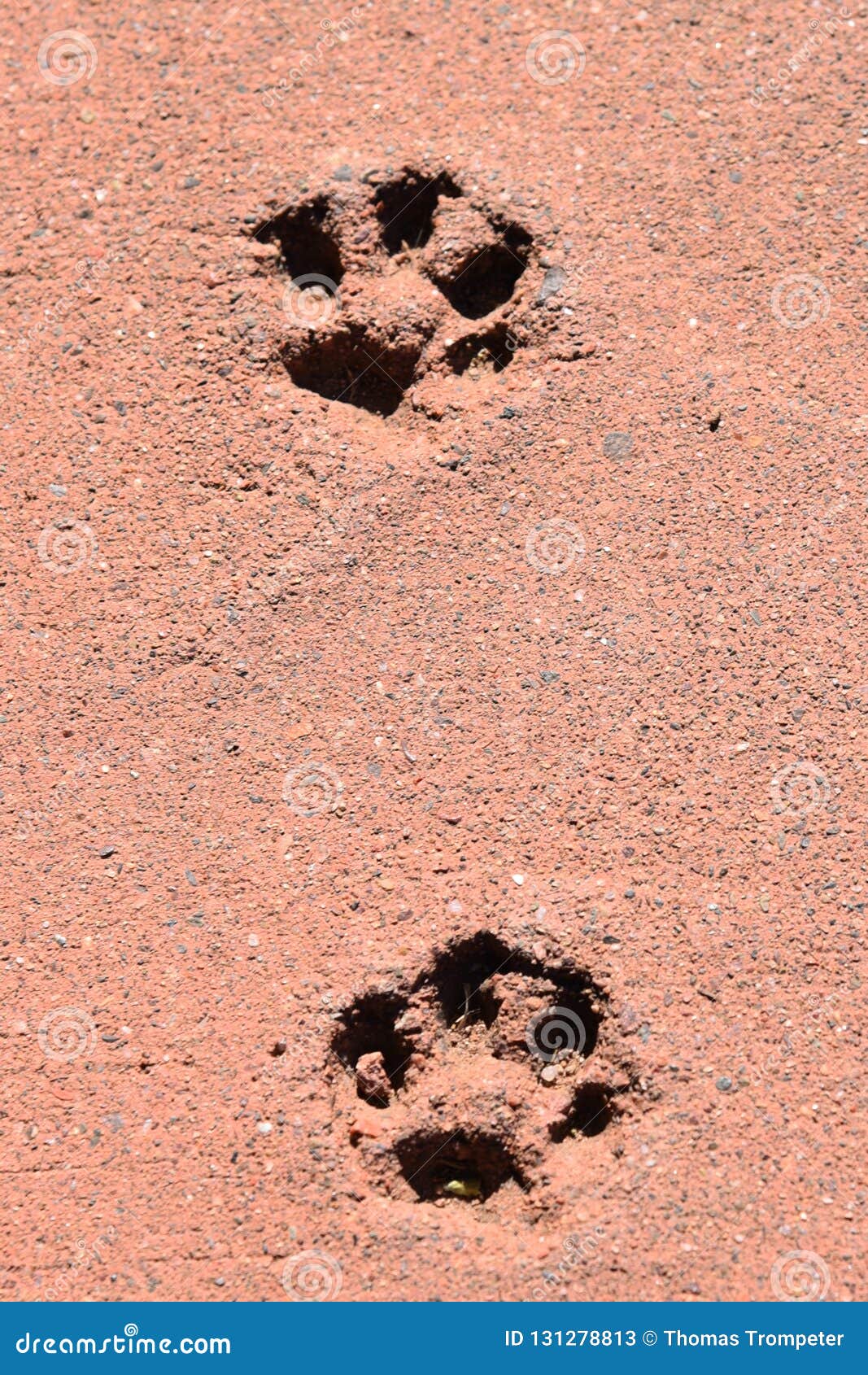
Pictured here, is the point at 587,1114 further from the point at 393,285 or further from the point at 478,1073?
the point at 393,285

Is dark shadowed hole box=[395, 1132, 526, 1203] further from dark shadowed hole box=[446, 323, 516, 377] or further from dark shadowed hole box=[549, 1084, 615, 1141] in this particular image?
dark shadowed hole box=[446, 323, 516, 377]

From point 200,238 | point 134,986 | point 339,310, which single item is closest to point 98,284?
point 200,238

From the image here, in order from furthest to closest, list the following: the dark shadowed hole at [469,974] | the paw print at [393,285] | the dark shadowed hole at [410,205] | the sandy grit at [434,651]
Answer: the dark shadowed hole at [410,205] < the paw print at [393,285] < the dark shadowed hole at [469,974] < the sandy grit at [434,651]

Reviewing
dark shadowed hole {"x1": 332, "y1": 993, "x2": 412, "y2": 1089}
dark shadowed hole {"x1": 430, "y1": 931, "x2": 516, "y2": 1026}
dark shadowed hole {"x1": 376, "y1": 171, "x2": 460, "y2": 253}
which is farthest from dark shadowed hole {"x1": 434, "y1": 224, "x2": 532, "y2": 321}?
dark shadowed hole {"x1": 332, "y1": 993, "x2": 412, "y2": 1089}

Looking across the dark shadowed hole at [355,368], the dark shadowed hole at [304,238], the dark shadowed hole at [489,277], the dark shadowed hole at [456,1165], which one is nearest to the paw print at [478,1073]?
the dark shadowed hole at [456,1165]

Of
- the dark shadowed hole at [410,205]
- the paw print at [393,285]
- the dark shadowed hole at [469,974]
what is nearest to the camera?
the dark shadowed hole at [469,974]

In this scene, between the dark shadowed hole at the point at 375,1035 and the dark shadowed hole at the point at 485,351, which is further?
the dark shadowed hole at the point at 485,351

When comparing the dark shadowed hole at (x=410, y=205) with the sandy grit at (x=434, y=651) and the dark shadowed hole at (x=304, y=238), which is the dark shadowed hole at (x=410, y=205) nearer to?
the sandy grit at (x=434, y=651)
